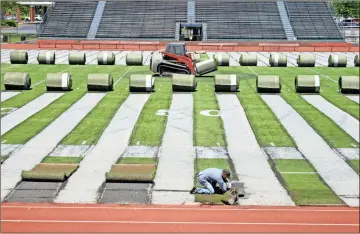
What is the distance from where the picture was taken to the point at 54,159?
19469 millimetres

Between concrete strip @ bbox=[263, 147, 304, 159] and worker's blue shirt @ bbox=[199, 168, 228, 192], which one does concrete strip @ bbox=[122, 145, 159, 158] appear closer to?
worker's blue shirt @ bbox=[199, 168, 228, 192]

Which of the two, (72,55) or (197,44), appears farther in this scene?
(197,44)

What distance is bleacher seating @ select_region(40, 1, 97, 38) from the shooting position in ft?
266

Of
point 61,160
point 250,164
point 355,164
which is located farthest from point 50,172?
point 355,164

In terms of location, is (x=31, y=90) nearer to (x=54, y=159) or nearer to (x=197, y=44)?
(x=54, y=159)

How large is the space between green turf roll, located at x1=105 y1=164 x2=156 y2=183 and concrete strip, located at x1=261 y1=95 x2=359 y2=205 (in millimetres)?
5684

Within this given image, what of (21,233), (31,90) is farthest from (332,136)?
(31,90)

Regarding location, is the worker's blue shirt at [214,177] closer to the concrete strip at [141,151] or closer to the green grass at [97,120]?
the concrete strip at [141,151]

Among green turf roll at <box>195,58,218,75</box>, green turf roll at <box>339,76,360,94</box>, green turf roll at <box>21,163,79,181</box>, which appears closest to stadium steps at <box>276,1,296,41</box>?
green turf roll at <box>195,58,218,75</box>

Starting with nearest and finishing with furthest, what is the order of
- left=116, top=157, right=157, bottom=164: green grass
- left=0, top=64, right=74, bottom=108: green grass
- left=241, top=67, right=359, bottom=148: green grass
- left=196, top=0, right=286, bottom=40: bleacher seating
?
1. left=116, top=157, right=157, bottom=164: green grass
2. left=241, top=67, right=359, bottom=148: green grass
3. left=0, top=64, right=74, bottom=108: green grass
4. left=196, top=0, right=286, bottom=40: bleacher seating

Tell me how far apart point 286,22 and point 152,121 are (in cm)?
6118

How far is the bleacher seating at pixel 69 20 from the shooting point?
266 feet

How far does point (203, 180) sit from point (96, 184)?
11.2 feet

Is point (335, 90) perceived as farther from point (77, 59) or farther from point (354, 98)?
point (77, 59)
